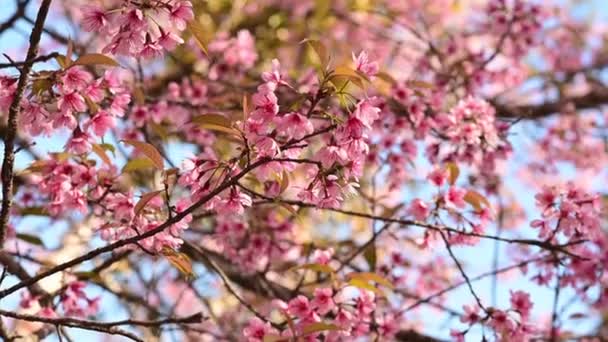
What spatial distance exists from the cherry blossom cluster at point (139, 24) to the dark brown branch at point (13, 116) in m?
0.19

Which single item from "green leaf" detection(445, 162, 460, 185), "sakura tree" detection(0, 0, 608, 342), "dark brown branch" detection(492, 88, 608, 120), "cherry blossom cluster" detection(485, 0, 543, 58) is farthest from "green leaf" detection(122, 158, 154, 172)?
"dark brown branch" detection(492, 88, 608, 120)

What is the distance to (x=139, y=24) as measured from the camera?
6.04 ft

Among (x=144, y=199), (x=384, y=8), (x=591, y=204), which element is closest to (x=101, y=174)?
(x=144, y=199)

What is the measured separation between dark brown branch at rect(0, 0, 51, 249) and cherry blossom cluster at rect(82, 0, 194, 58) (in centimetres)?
19

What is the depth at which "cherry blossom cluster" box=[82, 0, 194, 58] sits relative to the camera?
6.06 ft

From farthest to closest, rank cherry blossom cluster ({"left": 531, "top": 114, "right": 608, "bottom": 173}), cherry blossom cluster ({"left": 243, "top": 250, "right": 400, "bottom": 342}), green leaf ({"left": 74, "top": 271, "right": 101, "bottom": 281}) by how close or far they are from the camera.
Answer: cherry blossom cluster ({"left": 531, "top": 114, "right": 608, "bottom": 173})
green leaf ({"left": 74, "top": 271, "right": 101, "bottom": 281})
cherry blossom cluster ({"left": 243, "top": 250, "right": 400, "bottom": 342})

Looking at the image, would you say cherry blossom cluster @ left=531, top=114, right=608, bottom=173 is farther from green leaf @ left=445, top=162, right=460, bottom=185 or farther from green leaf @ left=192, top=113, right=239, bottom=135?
green leaf @ left=192, top=113, right=239, bottom=135

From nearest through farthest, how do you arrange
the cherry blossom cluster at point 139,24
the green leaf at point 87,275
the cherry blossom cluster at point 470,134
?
the cherry blossom cluster at point 139,24 → the green leaf at point 87,275 → the cherry blossom cluster at point 470,134

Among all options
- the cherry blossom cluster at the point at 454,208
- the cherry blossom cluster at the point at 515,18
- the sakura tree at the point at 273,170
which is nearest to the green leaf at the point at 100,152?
the sakura tree at the point at 273,170

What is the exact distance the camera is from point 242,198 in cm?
190

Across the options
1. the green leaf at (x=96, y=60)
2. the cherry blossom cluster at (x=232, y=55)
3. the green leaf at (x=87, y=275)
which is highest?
the cherry blossom cluster at (x=232, y=55)

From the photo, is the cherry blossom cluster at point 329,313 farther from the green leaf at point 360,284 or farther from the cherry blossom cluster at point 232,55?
the cherry blossom cluster at point 232,55

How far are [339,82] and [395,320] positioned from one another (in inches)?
51.4

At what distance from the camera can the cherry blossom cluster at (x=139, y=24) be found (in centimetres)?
185
